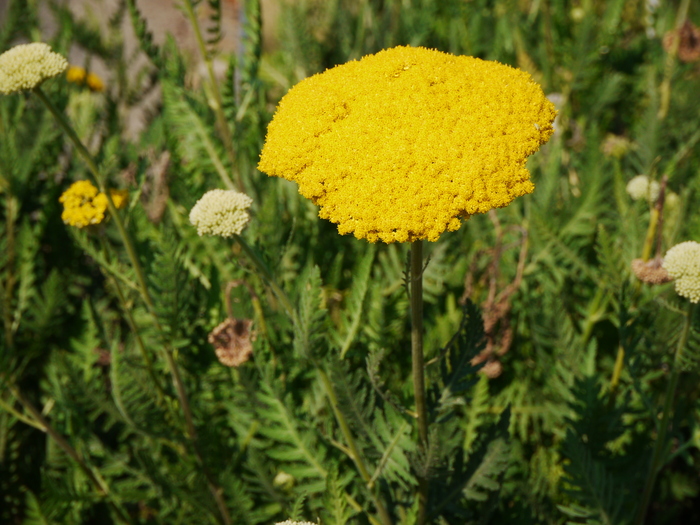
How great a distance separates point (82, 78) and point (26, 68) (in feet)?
5.74

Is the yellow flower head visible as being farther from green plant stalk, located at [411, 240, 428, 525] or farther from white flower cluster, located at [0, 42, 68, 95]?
white flower cluster, located at [0, 42, 68, 95]

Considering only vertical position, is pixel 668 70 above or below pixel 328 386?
above

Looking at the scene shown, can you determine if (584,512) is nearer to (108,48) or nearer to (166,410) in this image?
(166,410)

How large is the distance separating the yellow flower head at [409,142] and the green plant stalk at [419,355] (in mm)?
102

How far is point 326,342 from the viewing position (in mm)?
1438

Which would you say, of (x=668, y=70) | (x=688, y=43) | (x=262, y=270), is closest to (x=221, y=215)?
(x=262, y=270)

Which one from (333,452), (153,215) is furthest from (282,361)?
(153,215)

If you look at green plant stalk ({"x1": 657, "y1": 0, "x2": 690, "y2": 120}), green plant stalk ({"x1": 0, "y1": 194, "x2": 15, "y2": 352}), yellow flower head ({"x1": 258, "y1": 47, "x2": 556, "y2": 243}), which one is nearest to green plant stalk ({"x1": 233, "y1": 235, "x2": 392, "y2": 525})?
yellow flower head ({"x1": 258, "y1": 47, "x2": 556, "y2": 243})

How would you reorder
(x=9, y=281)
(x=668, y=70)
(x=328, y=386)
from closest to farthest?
(x=328, y=386) < (x=9, y=281) < (x=668, y=70)

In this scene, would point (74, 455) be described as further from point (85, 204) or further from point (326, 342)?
point (326, 342)

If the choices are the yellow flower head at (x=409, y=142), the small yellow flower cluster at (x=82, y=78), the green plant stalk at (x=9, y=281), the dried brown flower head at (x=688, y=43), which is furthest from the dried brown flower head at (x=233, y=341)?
the dried brown flower head at (x=688, y=43)

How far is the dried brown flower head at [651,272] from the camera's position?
135 centimetres

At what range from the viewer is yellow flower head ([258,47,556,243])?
36.6 inches

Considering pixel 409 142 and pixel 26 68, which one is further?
pixel 26 68
